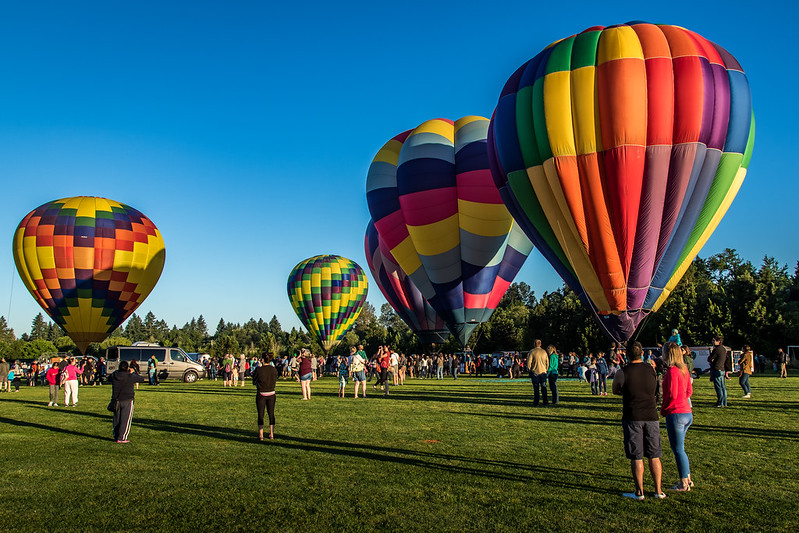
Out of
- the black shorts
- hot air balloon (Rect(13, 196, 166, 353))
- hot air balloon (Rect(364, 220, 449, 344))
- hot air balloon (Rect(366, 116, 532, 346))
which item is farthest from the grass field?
hot air balloon (Rect(364, 220, 449, 344))

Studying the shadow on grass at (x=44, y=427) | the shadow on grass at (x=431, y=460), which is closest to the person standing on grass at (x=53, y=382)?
the shadow on grass at (x=44, y=427)

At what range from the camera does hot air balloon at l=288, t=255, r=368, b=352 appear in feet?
155

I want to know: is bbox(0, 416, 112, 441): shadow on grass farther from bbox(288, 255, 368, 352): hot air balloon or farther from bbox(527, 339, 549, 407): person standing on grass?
bbox(288, 255, 368, 352): hot air balloon

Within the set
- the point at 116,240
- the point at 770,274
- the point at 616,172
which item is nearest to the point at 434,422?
the point at 616,172

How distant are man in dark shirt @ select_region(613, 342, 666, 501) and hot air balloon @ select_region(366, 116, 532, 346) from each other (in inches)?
818

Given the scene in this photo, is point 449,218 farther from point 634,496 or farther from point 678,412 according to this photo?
point 634,496

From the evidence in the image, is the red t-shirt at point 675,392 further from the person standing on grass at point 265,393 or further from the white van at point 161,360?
the white van at point 161,360

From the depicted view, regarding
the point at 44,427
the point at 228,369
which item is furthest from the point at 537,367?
the point at 228,369

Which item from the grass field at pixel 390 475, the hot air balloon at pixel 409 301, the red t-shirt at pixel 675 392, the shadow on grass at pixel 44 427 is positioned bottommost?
the shadow on grass at pixel 44 427

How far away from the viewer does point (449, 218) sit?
2720 cm

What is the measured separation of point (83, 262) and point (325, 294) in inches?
731

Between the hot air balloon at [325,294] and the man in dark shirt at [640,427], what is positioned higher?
the hot air balloon at [325,294]

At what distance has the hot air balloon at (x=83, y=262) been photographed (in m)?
32.0

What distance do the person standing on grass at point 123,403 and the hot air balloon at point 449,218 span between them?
18.2m
